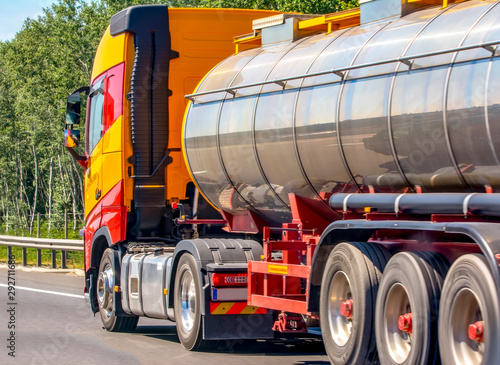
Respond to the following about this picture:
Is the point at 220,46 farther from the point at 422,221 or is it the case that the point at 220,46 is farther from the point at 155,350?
the point at 422,221

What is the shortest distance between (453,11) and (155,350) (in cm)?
516

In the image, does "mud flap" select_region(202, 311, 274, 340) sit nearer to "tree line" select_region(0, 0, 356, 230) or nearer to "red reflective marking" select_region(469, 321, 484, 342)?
"red reflective marking" select_region(469, 321, 484, 342)

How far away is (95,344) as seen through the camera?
1114 cm

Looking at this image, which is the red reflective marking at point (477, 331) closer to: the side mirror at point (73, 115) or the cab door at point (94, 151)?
the cab door at point (94, 151)

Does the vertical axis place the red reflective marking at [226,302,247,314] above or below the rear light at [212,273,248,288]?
below

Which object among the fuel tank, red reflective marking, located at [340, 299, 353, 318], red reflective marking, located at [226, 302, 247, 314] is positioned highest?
the fuel tank

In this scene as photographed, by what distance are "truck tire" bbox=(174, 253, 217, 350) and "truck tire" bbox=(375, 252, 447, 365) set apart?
10.9 feet

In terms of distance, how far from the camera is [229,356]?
10055 mm

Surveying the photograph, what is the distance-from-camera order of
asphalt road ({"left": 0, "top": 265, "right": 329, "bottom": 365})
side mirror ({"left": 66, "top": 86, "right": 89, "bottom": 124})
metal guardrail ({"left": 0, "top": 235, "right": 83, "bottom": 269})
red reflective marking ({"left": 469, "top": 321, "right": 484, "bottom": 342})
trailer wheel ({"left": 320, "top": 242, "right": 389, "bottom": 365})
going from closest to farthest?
red reflective marking ({"left": 469, "top": 321, "right": 484, "bottom": 342}) → trailer wheel ({"left": 320, "top": 242, "right": 389, "bottom": 365}) → asphalt road ({"left": 0, "top": 265, "right": 329, "bottom": 365}) → side mirror ({"left": 66, "top": 86, "right": 89, "bottom": 124}) → metal guardrail ({"left": 0, "top": 235, "right": 83, "bottom": 269})

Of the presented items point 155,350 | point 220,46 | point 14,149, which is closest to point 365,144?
point 155,350

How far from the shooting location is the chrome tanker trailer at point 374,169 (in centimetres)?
638

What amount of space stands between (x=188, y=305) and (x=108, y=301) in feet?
8.98

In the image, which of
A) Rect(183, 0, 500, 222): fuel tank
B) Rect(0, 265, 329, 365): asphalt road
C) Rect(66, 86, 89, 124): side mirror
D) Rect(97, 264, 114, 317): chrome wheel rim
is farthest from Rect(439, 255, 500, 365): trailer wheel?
Rect(66, 86, 89, 124): side mirror

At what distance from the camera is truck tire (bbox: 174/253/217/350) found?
10266 millimetres
